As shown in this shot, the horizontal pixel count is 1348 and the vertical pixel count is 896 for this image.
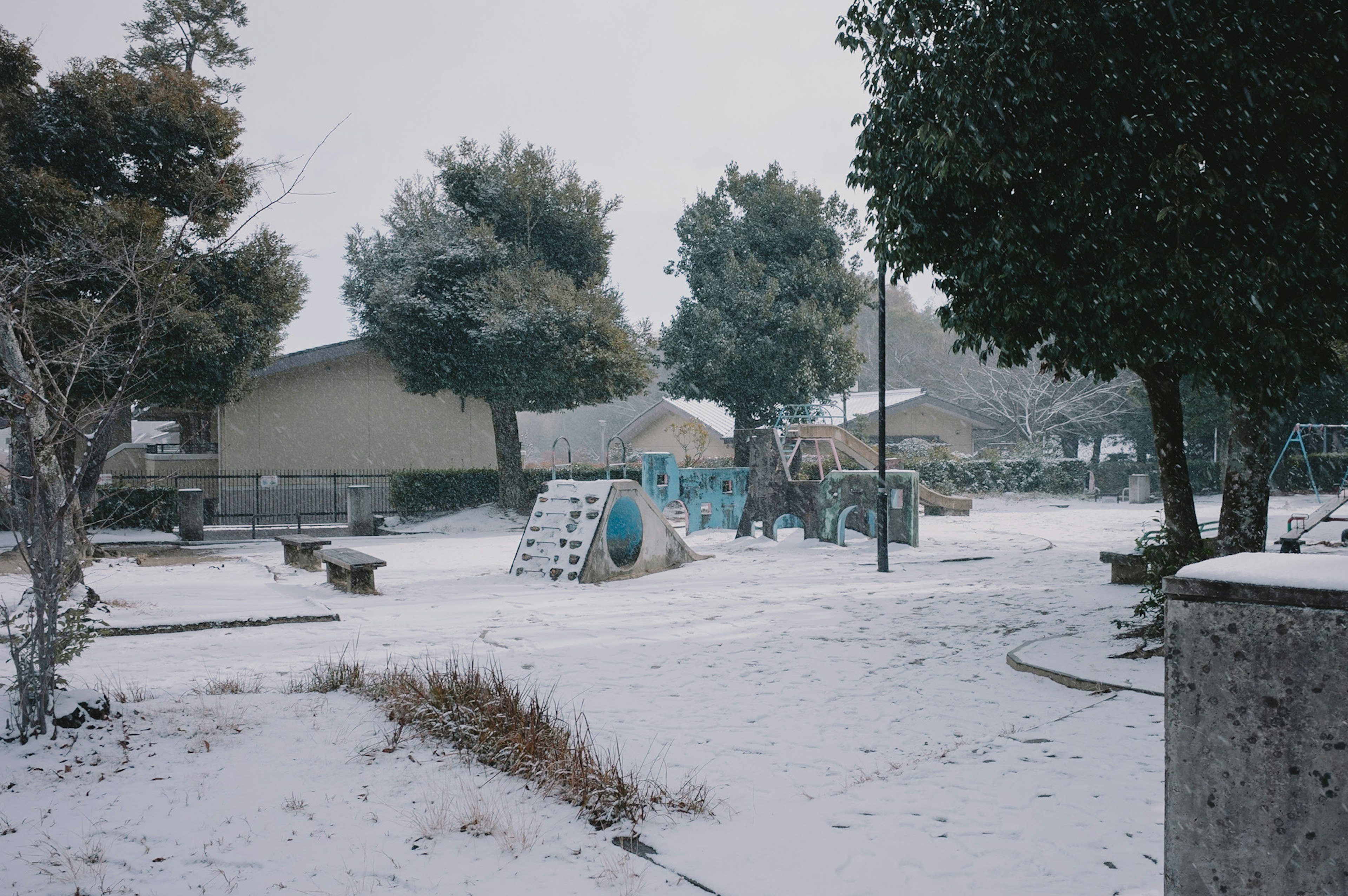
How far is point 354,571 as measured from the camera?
11.4 meters

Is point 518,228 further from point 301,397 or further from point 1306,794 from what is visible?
point 1306,794

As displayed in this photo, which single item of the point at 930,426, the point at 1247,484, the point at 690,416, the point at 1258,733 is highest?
the point at 690,416

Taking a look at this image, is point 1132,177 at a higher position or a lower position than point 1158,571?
higher

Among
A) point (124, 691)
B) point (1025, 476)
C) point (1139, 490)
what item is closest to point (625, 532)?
point (124, 691)

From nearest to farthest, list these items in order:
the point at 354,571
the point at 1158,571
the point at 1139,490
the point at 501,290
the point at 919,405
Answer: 1. the point at 1158,571
2. the point at 354,571
3. the point at 501,290
4. the point at 1139,490
5. the point at 919,405

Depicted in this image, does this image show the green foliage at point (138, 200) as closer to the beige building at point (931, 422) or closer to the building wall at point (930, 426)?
the beige building at point (931, 422)

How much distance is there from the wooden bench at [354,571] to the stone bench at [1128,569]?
360 inches

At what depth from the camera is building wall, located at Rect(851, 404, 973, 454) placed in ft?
130

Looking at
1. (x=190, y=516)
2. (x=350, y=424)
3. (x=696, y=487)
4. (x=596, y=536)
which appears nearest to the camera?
(x=596, y=536)

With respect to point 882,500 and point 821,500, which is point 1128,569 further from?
point 821,500

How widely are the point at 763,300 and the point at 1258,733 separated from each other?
25.0 m

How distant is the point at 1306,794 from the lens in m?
2.16

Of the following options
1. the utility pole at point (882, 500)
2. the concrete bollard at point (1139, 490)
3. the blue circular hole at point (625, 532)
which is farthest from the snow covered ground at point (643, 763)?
the concrete bollard at point (1139, 490)

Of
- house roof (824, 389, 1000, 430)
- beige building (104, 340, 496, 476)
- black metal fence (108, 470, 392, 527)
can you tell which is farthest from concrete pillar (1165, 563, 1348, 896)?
house roof (824, 389, 1000, 430)
